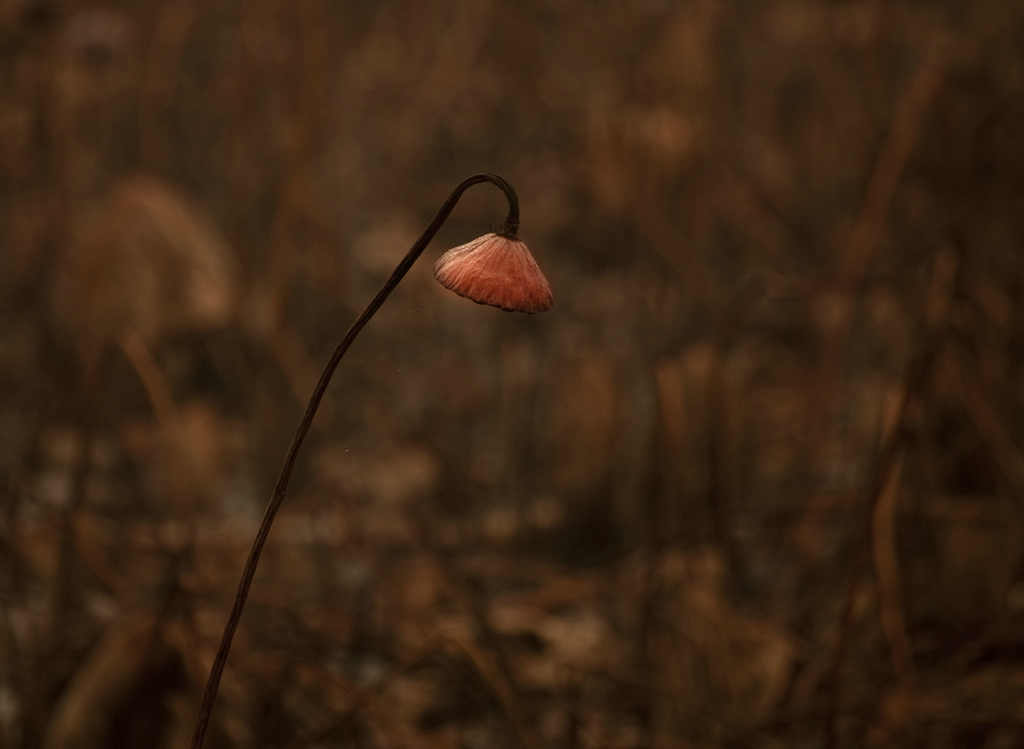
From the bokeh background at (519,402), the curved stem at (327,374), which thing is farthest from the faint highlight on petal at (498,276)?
the bokeh background at (519,402)

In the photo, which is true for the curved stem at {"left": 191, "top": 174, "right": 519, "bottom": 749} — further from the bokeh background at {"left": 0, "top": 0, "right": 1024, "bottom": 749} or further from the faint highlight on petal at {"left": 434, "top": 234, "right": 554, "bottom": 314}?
the bokeh background at {"left": 0, "top": 0, "right": 1024, "bottom": 749}

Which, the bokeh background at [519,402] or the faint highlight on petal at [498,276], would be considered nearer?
the faint highlight on petal at [498,276]

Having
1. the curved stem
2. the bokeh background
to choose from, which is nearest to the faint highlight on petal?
the curved stem

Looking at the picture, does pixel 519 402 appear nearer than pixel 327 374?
No

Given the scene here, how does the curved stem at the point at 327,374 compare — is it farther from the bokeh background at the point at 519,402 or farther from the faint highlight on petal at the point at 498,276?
the bokeh background at the point at 519,402

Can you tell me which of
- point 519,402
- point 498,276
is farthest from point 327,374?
point 519,402

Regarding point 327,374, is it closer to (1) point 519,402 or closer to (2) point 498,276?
(2) point 498,276
